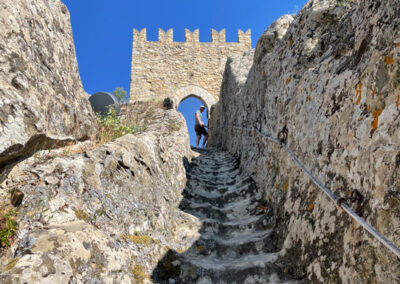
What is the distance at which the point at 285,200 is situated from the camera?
2395 millimetres

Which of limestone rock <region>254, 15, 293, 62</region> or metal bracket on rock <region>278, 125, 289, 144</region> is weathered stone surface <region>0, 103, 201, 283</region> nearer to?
metal bracket on rock <region>278, 125, 289, 144</region>

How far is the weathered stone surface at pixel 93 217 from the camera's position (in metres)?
1.32

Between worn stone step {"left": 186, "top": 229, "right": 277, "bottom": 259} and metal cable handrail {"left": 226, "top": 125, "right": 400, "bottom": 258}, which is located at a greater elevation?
metal cable handrail {"left": 226, "top": 125, "right": 400, "bottom": 258}

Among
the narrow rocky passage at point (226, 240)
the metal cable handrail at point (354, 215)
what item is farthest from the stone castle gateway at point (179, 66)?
the metal cable handrail at point (354, 215)

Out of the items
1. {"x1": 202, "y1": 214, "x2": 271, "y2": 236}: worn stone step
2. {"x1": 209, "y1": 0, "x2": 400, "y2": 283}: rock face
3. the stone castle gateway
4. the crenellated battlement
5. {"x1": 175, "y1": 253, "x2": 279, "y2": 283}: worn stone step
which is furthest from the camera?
the crenellated battlement

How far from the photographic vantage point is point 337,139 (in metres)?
1.77

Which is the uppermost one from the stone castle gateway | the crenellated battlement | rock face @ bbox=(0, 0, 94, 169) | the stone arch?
the crenellated battlement

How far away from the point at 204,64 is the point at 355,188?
47.5 feet

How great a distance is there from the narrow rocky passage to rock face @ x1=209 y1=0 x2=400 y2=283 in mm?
169

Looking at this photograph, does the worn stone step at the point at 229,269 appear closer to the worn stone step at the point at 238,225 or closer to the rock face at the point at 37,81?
the worn stone step at the point at 238,225

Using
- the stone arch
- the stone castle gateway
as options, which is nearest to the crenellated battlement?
the stone castle gateway

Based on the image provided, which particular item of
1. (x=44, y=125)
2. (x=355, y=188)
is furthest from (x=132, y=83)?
(x=355, y=188)

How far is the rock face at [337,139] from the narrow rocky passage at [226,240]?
0.17m

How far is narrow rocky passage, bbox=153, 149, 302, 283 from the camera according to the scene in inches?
79.0
